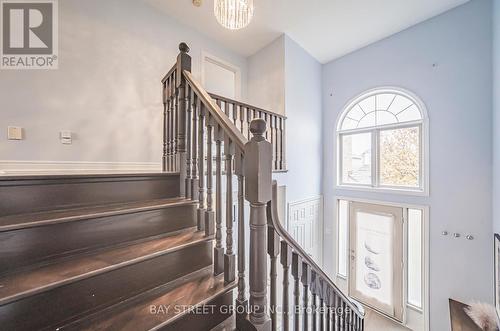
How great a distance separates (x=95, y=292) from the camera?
3.05ft

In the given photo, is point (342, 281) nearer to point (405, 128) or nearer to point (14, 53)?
point (405, 128)

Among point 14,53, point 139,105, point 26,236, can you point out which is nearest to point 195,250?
point 26,236

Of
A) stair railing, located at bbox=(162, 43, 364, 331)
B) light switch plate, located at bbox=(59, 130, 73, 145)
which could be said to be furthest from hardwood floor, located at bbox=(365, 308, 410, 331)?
light switch plate, located at bbox=(59, 130, 73, 145)

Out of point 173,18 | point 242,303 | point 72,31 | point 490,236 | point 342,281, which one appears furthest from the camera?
point 342,281

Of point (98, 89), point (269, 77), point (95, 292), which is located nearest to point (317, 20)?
point (269, 77)

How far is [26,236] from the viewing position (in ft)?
3.01

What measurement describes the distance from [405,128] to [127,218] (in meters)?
4.37

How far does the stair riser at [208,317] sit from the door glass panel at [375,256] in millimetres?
3769

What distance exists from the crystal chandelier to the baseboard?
6.80ft

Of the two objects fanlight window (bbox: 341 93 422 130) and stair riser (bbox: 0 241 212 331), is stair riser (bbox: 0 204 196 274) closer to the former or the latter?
stair riser (bbox: 0 241 212 331)

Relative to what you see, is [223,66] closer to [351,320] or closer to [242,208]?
[242,208]

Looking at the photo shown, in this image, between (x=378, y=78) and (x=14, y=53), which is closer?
(x=14, y=53)

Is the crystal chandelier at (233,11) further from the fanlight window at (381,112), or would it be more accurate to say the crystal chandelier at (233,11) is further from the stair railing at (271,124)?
the fanlight window at (381,112)

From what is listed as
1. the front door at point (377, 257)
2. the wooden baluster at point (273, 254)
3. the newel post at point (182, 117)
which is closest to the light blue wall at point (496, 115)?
the front door at point (377, 257)
